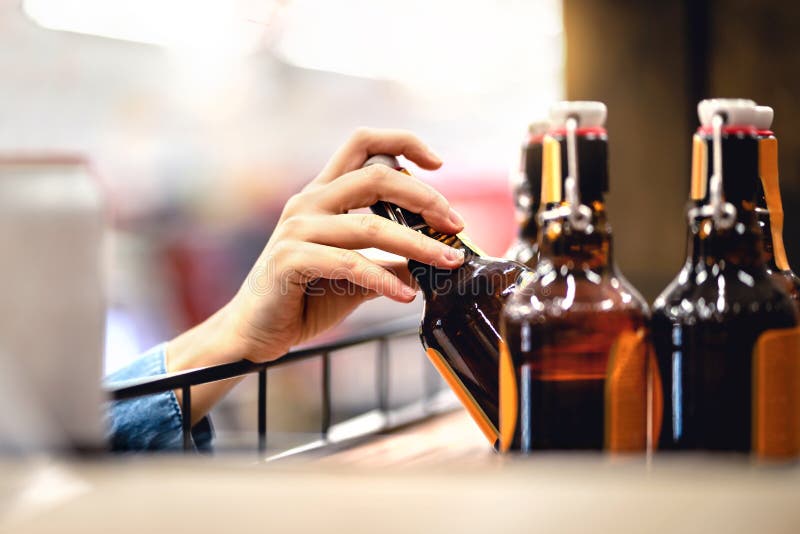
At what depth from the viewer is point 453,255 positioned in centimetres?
75

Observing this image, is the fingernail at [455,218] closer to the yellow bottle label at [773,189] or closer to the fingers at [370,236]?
the fingers at [370,236]

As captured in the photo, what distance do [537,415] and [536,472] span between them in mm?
271

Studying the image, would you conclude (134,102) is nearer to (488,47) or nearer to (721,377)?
(488,47)

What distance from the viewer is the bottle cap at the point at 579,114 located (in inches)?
21.3

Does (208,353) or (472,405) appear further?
(208,353)

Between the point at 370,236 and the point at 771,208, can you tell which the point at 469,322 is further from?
the point at 771,208

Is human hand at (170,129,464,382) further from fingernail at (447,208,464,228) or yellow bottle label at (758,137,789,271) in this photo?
yellow bottle label at (758,137,789,271)

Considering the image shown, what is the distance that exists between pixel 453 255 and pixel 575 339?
0.73 feet

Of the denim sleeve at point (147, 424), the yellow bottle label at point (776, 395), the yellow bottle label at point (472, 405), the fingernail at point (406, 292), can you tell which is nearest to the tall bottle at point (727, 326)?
the yellow bottle label at point (776, 395)

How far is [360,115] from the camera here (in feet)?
18.2

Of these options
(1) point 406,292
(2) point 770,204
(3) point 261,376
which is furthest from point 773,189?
(3) point 261,376

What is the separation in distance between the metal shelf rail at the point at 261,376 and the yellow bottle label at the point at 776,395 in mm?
329

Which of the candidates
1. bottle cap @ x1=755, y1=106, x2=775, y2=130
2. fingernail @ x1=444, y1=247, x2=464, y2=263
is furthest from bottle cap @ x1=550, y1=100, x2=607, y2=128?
fingernail @ x1=444, y1=247, x2=464, y2=263

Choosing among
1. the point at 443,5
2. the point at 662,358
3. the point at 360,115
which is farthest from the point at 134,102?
the point at 662,358
